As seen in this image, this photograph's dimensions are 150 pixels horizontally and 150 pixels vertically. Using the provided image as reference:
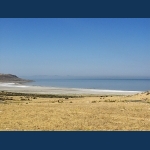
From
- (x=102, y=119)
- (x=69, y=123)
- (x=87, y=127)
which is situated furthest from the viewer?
(x=102, y=119)

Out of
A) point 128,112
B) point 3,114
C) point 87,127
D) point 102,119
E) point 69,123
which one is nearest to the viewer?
point 87,127

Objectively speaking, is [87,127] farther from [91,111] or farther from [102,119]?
[91,111]

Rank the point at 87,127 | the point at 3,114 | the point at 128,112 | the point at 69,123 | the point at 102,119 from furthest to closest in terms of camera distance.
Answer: the point at 128,112 → the point at 3,114 → the point at 102,119 → the point at 69,123 → the point at 87,127

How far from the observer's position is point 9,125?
1415cm

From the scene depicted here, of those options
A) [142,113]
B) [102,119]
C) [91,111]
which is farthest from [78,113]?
[142,113]

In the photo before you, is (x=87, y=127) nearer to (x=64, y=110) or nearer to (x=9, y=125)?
(x=9, y=125)

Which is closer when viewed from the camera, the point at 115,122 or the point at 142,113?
the point at 115,122

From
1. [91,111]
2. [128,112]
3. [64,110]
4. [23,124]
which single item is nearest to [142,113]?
[128,112]

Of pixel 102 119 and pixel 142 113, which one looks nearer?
pixel 102 119

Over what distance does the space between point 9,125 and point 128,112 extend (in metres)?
7.99

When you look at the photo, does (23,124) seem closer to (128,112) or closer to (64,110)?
(64,110)

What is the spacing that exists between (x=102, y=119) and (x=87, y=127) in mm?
2297

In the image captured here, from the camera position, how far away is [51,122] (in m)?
15.0

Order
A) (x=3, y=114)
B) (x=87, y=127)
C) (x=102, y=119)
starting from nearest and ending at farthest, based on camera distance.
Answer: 1. (x=87, y=127)
2. (x=102, y=119)
3. (x=3, y=114)
